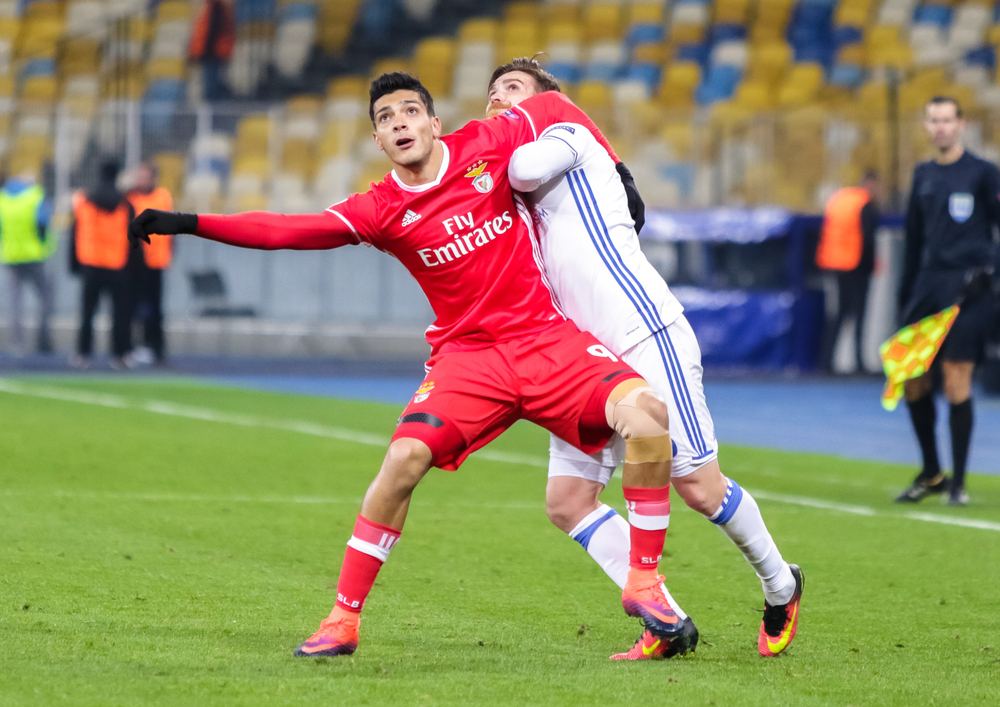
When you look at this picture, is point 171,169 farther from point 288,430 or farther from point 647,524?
point 647,524

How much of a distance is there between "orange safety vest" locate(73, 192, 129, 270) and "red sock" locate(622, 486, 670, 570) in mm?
13597

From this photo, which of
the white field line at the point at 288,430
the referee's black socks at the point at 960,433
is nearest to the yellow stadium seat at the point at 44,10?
the white field line at the point at 288,430

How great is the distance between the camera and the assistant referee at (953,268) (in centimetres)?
782

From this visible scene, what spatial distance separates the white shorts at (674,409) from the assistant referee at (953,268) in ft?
12.3

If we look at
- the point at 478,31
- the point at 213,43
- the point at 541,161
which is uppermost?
the point at 478,31

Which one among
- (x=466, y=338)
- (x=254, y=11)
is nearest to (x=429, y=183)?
(x=466, y=338)

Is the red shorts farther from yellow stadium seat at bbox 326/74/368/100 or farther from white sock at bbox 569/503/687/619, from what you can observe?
yellow stadium seat at bbox 326/74/368/100

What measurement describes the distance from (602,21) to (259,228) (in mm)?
20075

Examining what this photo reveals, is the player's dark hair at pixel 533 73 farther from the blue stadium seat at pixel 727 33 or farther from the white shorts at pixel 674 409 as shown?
the blue stadium seat at pixel 727 33

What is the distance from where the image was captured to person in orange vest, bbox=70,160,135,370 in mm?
16859

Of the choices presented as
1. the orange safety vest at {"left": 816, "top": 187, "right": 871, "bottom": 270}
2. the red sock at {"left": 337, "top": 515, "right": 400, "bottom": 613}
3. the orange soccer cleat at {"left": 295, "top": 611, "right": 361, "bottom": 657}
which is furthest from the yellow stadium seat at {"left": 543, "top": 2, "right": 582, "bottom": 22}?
the orange soccer cleat at {"left": 295, "top": 611, "right": 361, "bottom": 657}

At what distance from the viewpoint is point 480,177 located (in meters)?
4.50

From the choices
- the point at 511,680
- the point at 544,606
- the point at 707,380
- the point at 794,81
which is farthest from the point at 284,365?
the point at 511,680

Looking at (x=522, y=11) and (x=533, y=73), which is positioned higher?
(x=522, y=11)
